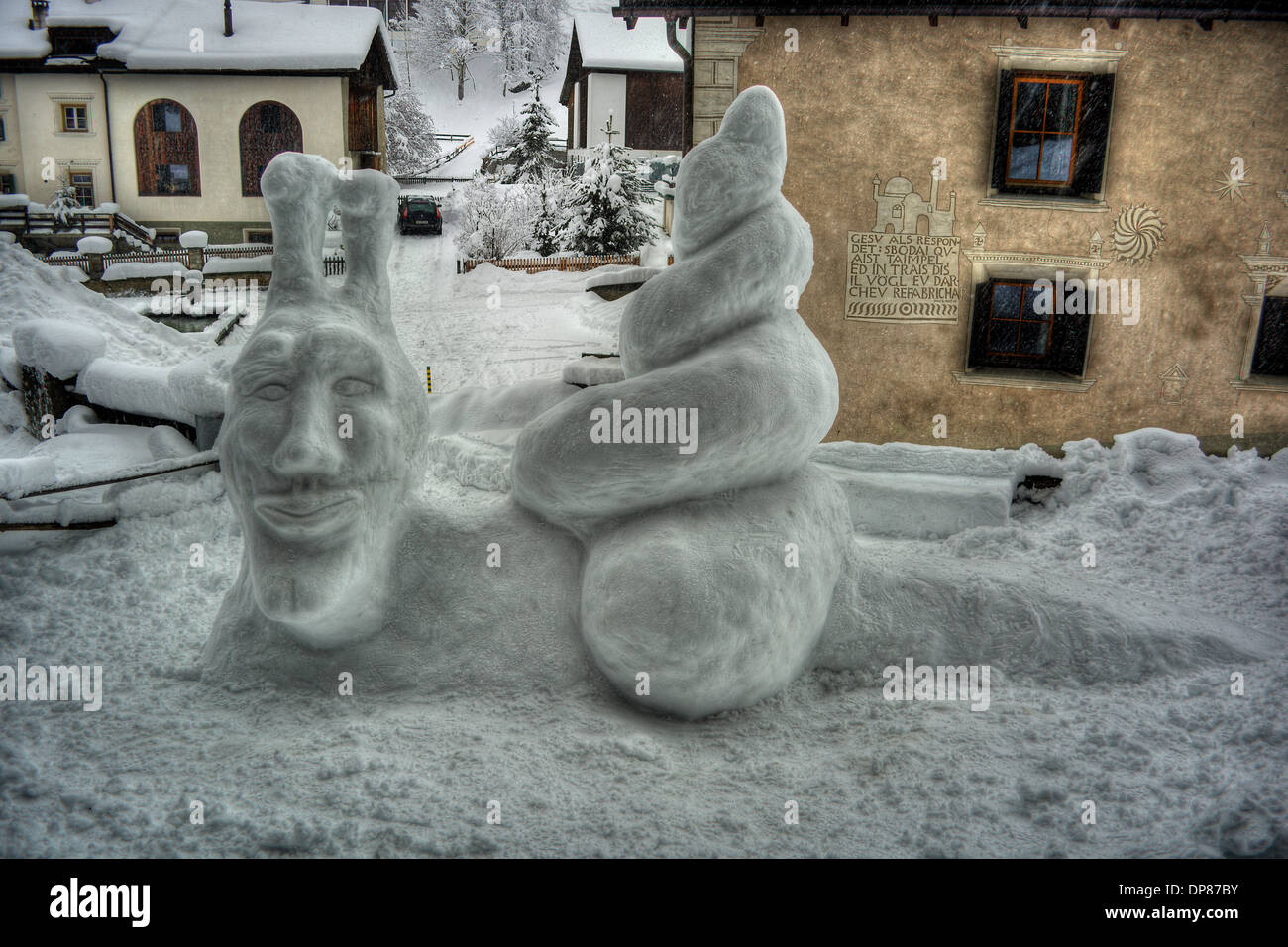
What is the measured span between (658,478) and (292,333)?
3.39 ft

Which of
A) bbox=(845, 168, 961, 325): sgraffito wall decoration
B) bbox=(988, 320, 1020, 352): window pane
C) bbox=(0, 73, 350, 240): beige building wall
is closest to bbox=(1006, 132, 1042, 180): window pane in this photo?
bbox=(845, 168, 961, 325): sgraffito wall decoration

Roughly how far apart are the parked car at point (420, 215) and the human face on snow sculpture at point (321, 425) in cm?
524

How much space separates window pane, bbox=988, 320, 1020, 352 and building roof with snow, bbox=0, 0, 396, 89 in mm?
4327

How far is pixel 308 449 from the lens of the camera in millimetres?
2258

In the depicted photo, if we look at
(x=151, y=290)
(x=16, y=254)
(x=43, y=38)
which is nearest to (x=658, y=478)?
(x=43, y=38)

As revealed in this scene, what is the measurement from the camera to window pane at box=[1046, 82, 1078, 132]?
20.6 ft

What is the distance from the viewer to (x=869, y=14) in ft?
20.1

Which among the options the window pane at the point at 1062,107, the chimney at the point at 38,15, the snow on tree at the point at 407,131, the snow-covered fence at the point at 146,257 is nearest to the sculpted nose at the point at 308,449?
the snow on tree at the point at 407,131

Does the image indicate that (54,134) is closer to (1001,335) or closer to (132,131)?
(132,131)

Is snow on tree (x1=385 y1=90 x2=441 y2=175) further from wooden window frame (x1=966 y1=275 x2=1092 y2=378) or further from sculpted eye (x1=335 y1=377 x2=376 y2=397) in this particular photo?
wooden window frame (x1=966 y1=275 x2=1092 y2=378)

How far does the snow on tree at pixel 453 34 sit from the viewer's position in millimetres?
5121

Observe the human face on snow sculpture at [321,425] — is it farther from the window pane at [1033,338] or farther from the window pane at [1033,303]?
the window pane at [1033,338]

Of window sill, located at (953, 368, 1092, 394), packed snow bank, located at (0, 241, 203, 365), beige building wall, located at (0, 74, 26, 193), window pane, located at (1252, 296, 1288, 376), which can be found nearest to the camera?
beige building wall, located at (0, 74, 26, 193)
